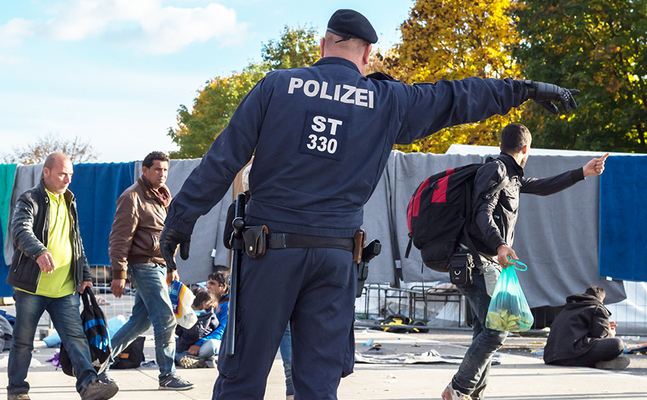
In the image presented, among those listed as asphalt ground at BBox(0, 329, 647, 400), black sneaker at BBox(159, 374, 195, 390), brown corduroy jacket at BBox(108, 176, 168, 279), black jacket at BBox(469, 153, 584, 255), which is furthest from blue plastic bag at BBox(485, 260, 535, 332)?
brown corduroy jacket at BBox(108, 176, 168, 279)

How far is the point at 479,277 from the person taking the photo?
473 centimetres

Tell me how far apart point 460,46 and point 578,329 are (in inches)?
613

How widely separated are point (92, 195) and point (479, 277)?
7.14 metres

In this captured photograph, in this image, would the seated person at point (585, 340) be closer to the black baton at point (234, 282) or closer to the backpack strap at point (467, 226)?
the backpack strap at point (467, 226)

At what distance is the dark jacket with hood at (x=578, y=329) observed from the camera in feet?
24.8

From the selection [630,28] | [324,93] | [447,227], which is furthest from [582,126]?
[324,93]

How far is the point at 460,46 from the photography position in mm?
21891

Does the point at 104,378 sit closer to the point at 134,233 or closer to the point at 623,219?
the point at 134,233

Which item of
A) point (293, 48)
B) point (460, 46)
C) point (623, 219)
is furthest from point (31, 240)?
point (293, 48)

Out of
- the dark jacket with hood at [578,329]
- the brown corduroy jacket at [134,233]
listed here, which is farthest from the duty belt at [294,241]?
the dark jacket with hood at [578,329]

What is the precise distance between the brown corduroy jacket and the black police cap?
3.30m

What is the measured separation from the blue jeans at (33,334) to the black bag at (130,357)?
1994 mm

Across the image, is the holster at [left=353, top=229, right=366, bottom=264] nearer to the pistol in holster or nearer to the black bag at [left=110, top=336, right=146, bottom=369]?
the pistol in holster

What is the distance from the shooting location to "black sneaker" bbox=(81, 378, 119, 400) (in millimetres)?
5062
